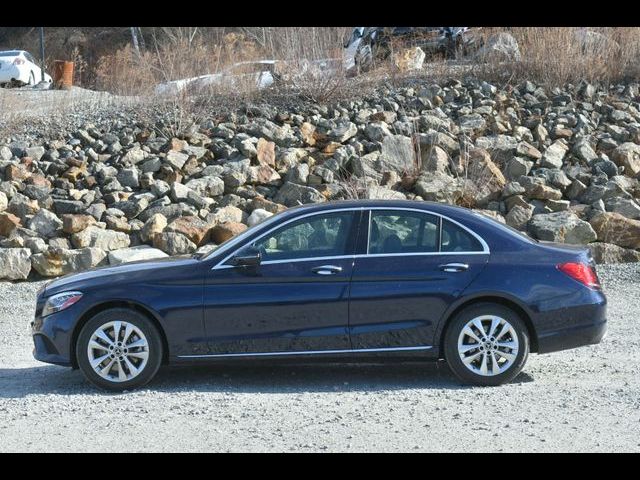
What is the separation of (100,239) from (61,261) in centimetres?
86

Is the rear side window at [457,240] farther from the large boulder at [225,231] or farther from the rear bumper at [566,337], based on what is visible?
the large boulder at [225,231]

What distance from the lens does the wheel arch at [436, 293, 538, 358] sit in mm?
8430

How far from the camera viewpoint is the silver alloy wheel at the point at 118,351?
846cm

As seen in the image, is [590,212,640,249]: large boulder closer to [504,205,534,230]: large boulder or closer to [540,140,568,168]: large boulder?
[504,205,534,230]: large boulder

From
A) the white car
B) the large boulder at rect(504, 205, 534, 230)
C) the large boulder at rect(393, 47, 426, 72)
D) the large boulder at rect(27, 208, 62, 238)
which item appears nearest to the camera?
the large boulder at rect(27, 208, 62, 238)

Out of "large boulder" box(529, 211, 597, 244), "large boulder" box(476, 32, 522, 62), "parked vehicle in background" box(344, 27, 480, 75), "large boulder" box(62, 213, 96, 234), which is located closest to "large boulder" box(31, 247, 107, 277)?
"large boulder" box(62, 213, 96, 234)

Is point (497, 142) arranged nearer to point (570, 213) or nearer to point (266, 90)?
point (570, 213)

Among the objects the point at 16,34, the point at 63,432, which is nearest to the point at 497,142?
the point at 63,432

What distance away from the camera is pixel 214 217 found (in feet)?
53.0

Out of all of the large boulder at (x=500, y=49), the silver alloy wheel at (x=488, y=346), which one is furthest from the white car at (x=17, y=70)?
the silver alloy wheel at (x=488, y=346)

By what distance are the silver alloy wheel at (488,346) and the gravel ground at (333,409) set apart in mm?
230

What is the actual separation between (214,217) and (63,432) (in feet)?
30.1

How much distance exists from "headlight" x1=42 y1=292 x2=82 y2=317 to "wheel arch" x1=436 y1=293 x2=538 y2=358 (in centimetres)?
298

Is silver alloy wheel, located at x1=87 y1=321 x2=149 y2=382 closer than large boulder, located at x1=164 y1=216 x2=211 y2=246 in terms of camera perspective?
Yes
